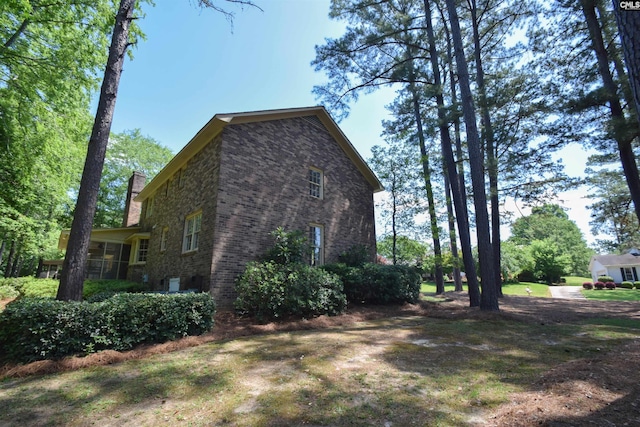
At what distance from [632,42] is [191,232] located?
38.3 ft

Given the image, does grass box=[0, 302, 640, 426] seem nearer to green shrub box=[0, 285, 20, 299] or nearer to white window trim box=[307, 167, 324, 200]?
white window trim box=[307, 167, 324, 200]

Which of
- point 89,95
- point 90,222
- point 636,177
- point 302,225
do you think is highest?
point 89,95

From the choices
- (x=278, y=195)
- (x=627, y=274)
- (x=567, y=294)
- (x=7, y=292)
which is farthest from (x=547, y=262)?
(x=7, y=292)

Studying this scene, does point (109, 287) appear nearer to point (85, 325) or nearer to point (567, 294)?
point (85, 325)

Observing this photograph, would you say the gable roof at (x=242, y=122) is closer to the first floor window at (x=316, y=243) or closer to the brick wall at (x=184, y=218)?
the brick wall at (x=184, y=218)

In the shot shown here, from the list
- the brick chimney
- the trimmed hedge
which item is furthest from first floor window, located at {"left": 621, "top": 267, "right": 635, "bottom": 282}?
the brick chimney

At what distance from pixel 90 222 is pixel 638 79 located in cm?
876

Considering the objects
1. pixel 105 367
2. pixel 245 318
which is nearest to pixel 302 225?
pixel 245 318

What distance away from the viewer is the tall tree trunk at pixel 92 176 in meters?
5.76

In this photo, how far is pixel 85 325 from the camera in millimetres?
4883

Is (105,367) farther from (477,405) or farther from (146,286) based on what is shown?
(146,286)

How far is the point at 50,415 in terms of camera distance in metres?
2.96

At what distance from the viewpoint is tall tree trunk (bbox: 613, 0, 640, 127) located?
3061mm

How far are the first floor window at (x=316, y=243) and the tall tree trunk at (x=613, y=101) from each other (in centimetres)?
1014
